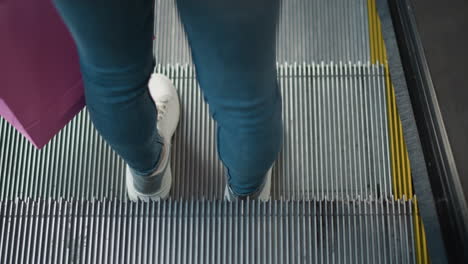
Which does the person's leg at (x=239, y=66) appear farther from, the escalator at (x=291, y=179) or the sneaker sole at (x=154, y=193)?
the sneaker sole at (x=154, y=193)

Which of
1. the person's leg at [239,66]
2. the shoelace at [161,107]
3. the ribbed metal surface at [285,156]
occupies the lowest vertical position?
the ribbed metal surface at [285,156]

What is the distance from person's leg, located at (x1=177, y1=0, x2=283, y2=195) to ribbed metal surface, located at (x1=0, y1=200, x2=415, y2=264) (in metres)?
0.36

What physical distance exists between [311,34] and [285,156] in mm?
599

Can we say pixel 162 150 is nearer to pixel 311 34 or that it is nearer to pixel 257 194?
pixel 257 194

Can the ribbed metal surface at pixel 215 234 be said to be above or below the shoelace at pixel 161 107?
below

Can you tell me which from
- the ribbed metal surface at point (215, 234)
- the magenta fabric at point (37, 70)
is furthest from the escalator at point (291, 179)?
the magenta fabric at point (37, 70)

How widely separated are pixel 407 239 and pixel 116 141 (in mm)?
823

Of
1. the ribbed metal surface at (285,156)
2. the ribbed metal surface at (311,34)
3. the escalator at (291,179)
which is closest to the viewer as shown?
the escalator at (291,179)

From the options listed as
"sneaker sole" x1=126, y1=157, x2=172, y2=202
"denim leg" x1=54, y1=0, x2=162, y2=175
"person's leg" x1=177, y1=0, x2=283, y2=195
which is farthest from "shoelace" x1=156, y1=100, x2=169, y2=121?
"person's leg" x1=177, y1=0, x2=283, y2=195

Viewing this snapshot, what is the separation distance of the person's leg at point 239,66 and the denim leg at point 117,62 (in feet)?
0.35

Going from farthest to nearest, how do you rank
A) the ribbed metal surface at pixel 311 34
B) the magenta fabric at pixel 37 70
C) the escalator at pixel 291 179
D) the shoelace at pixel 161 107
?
1. the ribbed metal surface at pixel 311 34
2. the shoelace at pixel 161 107
3. the escalator at pixel 291 179
4. the magenta fabric at pixel 37 70

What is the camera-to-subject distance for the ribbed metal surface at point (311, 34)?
229 centimetres

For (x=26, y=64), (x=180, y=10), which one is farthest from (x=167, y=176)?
(x=180, y=10)

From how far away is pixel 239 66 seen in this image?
0.99 m
